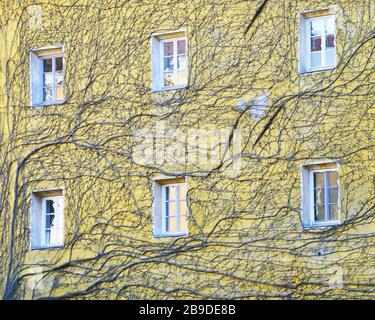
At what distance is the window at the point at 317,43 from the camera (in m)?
23.6

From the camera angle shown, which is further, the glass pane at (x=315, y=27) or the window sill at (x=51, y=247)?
the window sill at (x=51, y=247)

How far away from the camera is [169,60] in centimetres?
2525

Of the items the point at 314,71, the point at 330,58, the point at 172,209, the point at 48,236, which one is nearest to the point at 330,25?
the point at 330,58

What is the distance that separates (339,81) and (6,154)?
7.60 m

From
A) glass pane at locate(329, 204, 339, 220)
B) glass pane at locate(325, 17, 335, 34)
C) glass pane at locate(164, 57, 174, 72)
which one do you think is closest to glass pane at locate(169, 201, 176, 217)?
glass pane at locate(164, 57, 174, 72)

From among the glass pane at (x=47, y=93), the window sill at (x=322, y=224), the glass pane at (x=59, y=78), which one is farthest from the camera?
the glass pane at (x=47, y=93)

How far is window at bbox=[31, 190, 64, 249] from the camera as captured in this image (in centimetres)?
2591

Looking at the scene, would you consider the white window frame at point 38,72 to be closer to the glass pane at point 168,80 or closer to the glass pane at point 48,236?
the glass pane at point 168,80

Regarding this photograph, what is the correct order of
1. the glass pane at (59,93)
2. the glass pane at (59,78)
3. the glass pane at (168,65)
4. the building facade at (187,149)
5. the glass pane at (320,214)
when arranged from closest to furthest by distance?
the building facade at (187,149) → the glass pane at (320,214) → the glass pane at (168,65) → the glass pane at (59,93) → the glass pane at (59,78)

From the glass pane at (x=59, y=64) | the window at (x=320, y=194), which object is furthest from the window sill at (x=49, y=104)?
the window at (x=320, y=194)

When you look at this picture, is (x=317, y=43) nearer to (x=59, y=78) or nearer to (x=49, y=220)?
(x=59, y=78)

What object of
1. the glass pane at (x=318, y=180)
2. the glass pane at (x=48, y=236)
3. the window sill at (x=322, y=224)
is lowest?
the glass pane at (x=48, y=236)

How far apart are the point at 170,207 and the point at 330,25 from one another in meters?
4.77

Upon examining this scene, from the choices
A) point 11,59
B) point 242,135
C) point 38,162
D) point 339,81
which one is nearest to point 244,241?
point 242,135
